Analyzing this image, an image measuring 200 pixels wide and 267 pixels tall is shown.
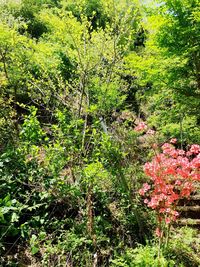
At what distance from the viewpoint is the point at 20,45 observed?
681 centimetres

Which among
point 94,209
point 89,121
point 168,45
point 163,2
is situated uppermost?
point 163,2

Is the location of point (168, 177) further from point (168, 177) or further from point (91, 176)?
point (91, 176)

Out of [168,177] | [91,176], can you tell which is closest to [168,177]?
[168,177]

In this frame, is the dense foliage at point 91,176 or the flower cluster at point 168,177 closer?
the flower cluster at point 168,177

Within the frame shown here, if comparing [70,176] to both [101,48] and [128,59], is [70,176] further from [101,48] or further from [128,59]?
[128,59]

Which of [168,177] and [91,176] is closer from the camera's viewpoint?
[168,177]

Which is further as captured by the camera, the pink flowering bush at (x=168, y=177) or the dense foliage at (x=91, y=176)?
the dense foliage at (x=91, y=176)

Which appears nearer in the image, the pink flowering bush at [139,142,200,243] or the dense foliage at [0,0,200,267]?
the pink flowering bush at [139,142,200,243]

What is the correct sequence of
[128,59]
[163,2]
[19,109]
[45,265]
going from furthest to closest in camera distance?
[19,109]
[128,59]
[163,2]
[45,265]

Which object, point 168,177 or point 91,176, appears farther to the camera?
point 91,176

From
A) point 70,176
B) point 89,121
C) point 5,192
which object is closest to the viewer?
point 5,192

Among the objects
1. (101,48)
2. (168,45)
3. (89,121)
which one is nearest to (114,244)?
(101,48)

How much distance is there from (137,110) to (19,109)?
496cm

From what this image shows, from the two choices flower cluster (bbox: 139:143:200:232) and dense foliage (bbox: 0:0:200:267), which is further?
dense foliage (bbox: 0:0:200:267)
